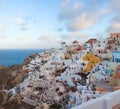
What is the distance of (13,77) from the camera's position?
3056 centimetres

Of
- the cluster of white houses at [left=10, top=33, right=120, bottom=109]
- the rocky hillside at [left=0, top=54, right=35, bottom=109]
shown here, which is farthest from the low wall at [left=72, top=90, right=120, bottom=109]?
the rocky hillside at [left=0, top=54, right=35, bottom=109]

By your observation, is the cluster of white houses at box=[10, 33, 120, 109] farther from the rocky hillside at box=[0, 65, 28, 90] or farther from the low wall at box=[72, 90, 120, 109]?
the low wall at box=[72, 90, 120, 109]

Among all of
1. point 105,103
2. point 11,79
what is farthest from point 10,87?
point 105,103

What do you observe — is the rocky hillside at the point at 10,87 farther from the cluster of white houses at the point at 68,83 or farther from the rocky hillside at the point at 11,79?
the cluster of white houses at the point at 68,83

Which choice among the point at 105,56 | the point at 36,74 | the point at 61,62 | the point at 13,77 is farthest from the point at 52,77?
the point at 13,77

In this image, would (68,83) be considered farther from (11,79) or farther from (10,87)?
(11,79)

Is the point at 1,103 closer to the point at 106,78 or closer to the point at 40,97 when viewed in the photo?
the point at 40,97

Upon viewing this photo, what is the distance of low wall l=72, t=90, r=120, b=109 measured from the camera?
359 cm

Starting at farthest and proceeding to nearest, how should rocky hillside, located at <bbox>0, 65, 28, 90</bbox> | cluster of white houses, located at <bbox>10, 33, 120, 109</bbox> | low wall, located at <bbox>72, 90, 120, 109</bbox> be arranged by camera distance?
1. rocky hillside, located at <bbox>0, 65, 28, 90</bbox>
2. cluster of white houses, located at <bbox>10, 33, 120, 109</bbox>
3. low wall, located at <bbox>72, 90, 120, 109</bbox>

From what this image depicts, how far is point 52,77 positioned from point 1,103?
209 inches

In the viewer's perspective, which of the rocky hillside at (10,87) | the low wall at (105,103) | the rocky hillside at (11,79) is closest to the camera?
the low wall at (105,103)

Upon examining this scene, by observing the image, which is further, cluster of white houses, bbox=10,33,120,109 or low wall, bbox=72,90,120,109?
cluster of white houses, bbox=10,33,120,109

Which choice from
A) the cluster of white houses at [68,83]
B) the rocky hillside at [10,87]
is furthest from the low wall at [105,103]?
the rocky hillside at [10,87]

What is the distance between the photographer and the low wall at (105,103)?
3594 mm
